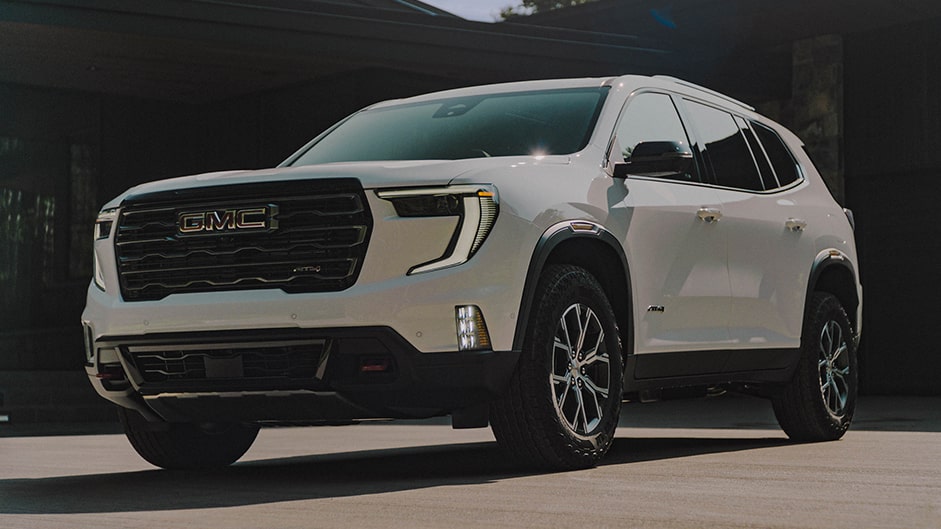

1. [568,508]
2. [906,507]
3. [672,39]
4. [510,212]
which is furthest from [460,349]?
[672,39]

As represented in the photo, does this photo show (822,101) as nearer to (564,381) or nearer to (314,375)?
(564,381)

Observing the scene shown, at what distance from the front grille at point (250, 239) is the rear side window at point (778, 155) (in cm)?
393

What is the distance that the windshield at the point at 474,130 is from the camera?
7.44 meters

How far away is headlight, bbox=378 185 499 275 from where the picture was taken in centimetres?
623

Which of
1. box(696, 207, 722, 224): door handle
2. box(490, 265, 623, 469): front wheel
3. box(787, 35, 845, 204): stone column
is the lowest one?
box(490, 265, 623, 469): front wheel

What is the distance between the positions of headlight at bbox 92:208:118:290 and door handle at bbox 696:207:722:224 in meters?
3.11

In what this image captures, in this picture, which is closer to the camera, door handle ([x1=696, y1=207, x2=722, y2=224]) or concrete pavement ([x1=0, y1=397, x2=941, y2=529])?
concrete pavement ([x1=0, y1=397, x2=941, y2=529])

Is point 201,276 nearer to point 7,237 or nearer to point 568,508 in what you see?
point 568,508

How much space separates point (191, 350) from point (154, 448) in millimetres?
1276

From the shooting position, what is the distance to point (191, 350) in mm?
6500

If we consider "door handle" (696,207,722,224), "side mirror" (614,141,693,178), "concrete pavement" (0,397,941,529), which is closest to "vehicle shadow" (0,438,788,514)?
"concrete pavement" (0,397,941,529)

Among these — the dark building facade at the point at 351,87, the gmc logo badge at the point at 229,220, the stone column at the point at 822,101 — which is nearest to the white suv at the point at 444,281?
the gmc logo badge at the point at 229,220

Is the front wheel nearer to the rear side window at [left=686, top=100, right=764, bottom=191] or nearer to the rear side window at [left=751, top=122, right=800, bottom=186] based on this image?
the rear side window at [left=686, top=100, right=764, bottom=191]

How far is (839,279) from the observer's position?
9820 mm
